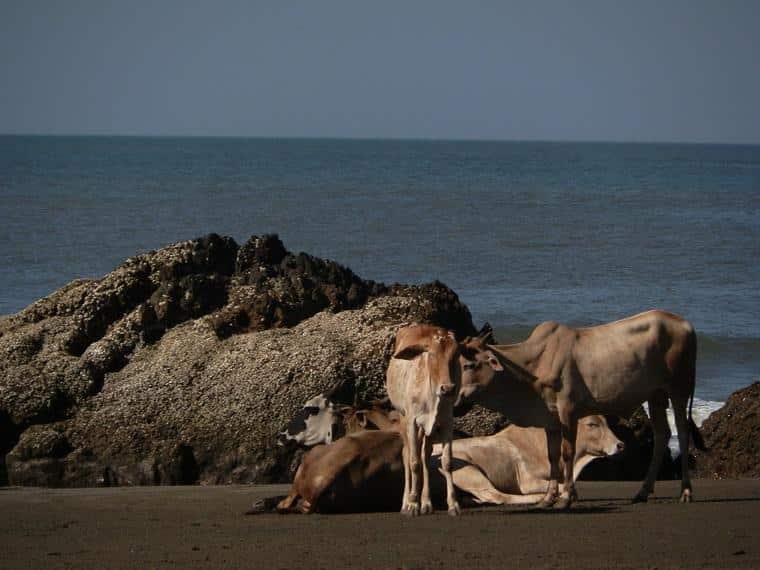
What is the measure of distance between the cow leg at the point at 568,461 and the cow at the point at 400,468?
452 mm

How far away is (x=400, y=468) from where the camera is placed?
1355 cm

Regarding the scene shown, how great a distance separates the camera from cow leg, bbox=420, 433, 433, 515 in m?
13.0

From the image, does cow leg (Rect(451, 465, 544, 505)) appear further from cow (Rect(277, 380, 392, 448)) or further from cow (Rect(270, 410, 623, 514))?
cow (Rect(277, 380, 392, 448))

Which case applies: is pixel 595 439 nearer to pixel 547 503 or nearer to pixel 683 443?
pixel 683 443

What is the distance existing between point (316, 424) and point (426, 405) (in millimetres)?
2315

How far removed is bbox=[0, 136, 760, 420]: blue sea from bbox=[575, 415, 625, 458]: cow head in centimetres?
771

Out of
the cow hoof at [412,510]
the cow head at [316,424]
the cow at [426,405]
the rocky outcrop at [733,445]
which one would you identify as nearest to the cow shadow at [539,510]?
the cow at [426,405]

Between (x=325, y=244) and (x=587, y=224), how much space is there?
16501 mm

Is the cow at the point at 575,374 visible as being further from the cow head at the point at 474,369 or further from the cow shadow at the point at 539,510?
the cow shadow at the point at 539,510

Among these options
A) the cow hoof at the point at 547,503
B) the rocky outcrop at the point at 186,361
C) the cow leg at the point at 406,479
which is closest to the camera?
the cow leg at the point at 406,479

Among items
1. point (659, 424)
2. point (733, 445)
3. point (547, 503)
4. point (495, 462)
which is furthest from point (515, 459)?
point (733, 445)

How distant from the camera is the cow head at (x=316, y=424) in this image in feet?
48.9

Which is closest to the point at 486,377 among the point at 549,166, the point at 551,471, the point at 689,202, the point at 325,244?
the point at 551,471

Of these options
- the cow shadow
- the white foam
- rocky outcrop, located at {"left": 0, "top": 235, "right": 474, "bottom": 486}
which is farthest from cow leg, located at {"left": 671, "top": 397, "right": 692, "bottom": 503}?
the white foam
